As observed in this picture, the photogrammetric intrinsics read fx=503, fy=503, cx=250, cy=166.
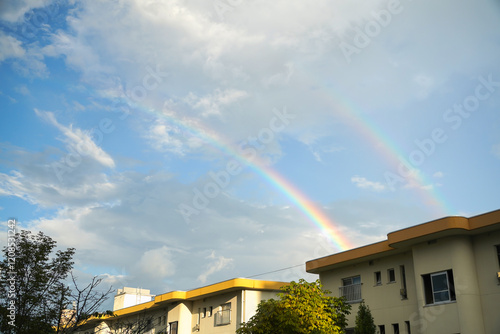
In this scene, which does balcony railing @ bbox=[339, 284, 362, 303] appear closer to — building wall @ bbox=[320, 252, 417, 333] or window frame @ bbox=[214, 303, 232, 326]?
building wall @ bbox=[320, 252, 417, 333]

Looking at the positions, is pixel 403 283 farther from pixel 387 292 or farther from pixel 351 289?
pixel 351 289

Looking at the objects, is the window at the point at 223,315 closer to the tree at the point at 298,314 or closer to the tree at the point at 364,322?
the tree at the point at 298,314

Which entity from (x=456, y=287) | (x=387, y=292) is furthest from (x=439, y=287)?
(x=387, y=292)

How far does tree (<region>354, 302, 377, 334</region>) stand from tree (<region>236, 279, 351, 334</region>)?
4.96 feet

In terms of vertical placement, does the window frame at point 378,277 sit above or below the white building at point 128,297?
below

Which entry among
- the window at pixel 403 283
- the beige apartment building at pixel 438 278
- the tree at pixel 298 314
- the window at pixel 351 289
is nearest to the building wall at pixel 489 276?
the beige apartment building at pixel 438 278

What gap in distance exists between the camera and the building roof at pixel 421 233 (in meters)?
19.4

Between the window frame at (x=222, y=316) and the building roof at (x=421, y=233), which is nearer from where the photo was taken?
the building roof at (x=421, y=233)

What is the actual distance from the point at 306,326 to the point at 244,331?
3.03 m

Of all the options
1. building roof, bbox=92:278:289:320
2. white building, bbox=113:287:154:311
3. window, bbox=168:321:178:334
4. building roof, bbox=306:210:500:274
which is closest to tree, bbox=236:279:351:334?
building roof, bbox=306:210:500:274

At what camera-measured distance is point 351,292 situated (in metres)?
25.6

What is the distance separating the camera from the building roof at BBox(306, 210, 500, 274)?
63.6 ft

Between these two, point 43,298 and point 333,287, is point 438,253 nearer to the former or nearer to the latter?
point 333,287

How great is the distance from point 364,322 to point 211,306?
48.3ft
